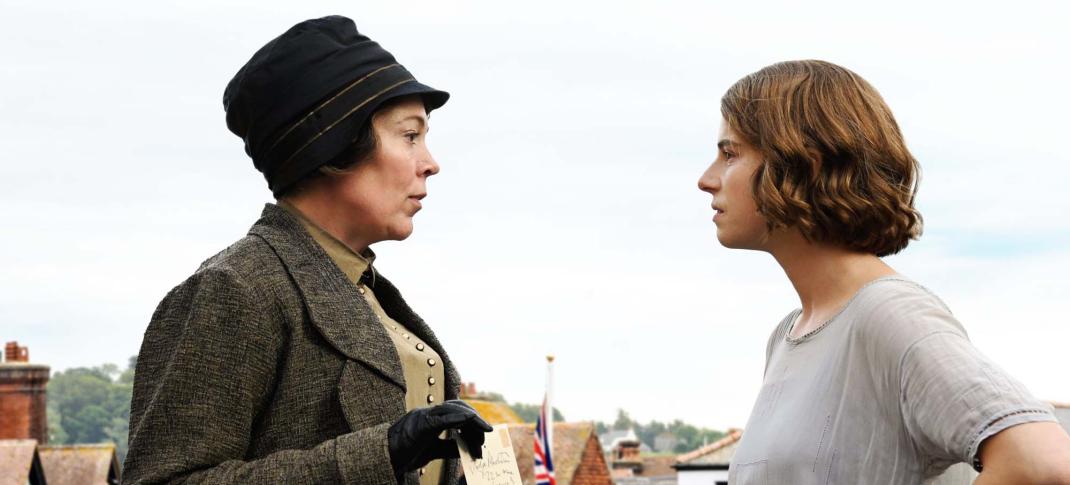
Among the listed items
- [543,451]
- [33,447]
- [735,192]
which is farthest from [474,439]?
[33,447]

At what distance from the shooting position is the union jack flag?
25266mm

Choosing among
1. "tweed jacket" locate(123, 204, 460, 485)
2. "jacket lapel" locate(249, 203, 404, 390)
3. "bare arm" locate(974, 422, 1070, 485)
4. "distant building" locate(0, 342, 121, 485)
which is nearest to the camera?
"bare arm" locate(974, 422, 1070, 485)

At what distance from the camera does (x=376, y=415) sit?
3873 millimetres

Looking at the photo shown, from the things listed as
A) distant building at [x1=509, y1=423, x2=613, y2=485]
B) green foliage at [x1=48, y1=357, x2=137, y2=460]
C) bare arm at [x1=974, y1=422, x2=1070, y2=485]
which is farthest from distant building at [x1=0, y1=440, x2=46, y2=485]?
green foliage at [x1=48, y1=357, x2=137, y2=460]

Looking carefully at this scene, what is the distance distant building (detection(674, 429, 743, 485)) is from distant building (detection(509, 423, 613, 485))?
171 centimetres

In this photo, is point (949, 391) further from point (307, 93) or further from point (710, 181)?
point (307, 93)

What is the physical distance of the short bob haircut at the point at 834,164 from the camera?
3.77 m

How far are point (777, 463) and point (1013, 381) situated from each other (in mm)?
620

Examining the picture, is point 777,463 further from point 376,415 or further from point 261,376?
point 261,376

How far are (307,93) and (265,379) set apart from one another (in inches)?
30.2

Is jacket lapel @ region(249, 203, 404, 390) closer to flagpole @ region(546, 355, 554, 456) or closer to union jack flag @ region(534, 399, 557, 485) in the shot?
union jack flag @ region(534, 399, 557, 485)

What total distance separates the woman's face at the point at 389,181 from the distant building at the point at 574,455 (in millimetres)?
26118

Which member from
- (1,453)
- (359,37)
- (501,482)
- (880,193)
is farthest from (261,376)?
(1,453)

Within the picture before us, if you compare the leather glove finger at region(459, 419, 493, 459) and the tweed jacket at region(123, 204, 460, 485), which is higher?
the tweed jacket at region(123, 204, 460, 485)
